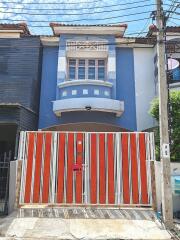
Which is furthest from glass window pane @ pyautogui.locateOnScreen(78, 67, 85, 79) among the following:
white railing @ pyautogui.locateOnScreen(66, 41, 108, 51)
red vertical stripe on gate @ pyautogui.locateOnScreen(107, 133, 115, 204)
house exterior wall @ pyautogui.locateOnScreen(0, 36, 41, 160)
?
red vertical stripe on gate @ pyautogui.locateOnScreen(107, 133, 115, 204)

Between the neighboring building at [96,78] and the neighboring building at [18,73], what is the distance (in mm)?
612

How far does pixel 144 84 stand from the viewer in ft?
52.8

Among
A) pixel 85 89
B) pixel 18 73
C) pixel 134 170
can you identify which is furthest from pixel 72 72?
pixel 134 170

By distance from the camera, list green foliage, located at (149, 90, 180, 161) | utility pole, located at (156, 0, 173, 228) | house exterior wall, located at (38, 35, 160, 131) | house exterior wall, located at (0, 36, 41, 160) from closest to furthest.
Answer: utility pole, located at (156, 0, 173, 228), green foliage, located at (149, 90, 180, 161), house exterior wall, located at (0, 36, 41, 160), house exterior wall, located at (38, 35, 160, 131)

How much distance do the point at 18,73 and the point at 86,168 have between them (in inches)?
299

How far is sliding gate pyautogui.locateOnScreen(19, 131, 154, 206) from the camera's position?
9.61m

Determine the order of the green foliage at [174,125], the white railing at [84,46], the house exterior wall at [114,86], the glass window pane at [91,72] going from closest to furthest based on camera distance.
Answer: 1. the green foliage at [174,125]
2. the house exterior wall at [114,86]
3. the white railing at [84,46]
4. the glass window pane at [91,72]

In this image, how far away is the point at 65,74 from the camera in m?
15.6

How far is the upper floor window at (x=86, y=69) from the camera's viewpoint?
1606 cm

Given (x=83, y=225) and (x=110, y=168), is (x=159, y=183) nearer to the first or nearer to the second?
(x=110, y=168)

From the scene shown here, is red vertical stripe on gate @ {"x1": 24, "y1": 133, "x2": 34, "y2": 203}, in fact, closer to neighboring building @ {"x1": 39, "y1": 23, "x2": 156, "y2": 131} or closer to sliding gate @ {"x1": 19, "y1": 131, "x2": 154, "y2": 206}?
sliding gate @ {"x1": 19, "y1": 131, "x2": 154, "y2": 206}

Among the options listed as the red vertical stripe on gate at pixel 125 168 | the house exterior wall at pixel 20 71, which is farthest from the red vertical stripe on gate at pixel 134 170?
the house exterior wall at pixel 20 71

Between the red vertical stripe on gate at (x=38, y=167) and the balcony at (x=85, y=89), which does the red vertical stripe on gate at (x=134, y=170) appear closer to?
the red vertical stripe on gate at (x=38, y=167)

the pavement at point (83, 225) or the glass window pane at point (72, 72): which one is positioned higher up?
the glass window pane at point (72, 72)
